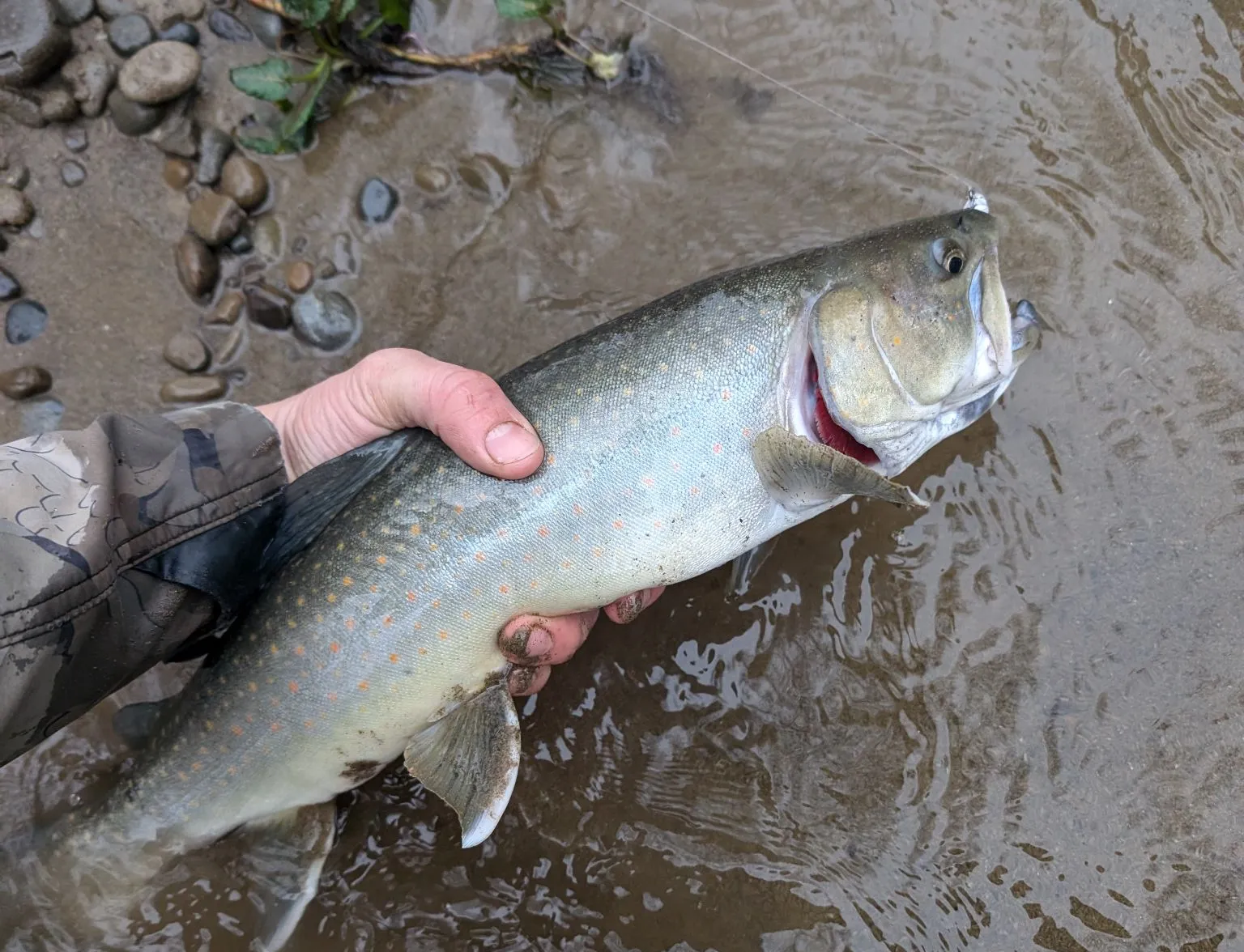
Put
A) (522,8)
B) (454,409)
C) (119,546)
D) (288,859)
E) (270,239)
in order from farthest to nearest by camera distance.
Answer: (270,239) < (522,8) < (288,859) < (454,409) < (119,546)

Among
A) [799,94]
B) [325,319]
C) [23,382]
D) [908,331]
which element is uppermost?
[799,94]

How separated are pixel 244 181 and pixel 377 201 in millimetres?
613

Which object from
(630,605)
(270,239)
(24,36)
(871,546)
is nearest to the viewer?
(630,605)

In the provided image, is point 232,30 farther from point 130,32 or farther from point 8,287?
point 8,287

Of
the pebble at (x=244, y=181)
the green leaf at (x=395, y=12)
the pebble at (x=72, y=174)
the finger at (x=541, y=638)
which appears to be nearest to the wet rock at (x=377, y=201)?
the pebble at (x=244, y=181)

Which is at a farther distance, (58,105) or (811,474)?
(58,105)

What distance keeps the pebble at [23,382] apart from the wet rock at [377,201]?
5.38 feet

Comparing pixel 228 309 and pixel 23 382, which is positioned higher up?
pixel 228 309

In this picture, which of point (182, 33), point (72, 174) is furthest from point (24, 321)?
point (182, 33)

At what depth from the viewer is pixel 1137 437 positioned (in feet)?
10.4

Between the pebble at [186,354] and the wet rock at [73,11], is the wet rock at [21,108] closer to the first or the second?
the wet rock at [73,11]

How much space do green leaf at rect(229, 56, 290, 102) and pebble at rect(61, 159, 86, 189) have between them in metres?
0.91

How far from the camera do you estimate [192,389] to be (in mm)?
3707

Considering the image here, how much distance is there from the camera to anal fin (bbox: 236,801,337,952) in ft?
Result: 10.2
